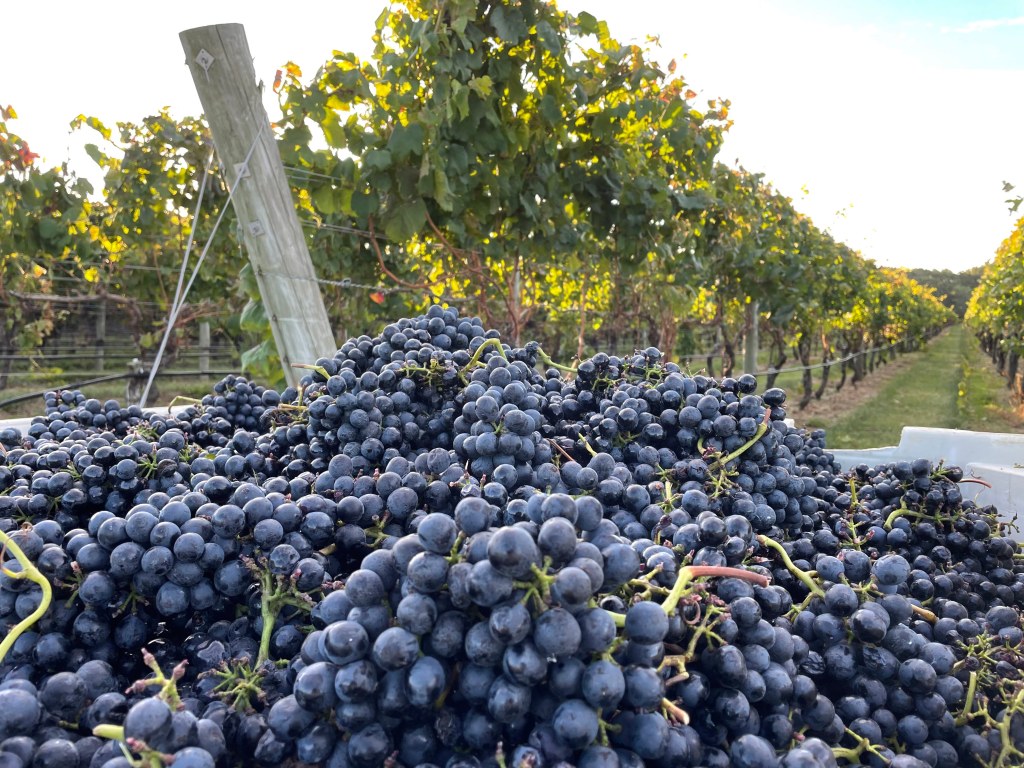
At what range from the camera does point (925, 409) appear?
471 inches

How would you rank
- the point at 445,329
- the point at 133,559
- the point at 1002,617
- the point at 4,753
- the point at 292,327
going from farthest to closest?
the point at 292,327 → the point at 445,329 → the point at 1002,617 → the point at 133,559 → the point at 4,753

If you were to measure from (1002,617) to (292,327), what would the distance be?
2088mm

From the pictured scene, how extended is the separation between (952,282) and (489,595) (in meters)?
90.1

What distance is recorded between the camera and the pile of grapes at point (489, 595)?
2.13ft

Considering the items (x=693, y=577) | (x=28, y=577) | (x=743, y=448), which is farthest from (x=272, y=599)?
(x=743, y=448)

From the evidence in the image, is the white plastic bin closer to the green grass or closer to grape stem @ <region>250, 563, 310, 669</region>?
grape stem @ <region>250, 563, 310, 669</region>

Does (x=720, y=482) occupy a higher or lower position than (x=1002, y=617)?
higher

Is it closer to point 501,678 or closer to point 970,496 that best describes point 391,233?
point 970,496

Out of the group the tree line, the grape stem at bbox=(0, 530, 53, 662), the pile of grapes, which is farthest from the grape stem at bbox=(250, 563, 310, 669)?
the tree line

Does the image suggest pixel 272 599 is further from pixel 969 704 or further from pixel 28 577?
pixel 969 704

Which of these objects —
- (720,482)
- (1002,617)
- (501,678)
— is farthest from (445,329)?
(1002,617)

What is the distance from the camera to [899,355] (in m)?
27.9

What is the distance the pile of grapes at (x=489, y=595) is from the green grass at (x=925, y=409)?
7.51m

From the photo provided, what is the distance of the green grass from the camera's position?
8.91 metres
